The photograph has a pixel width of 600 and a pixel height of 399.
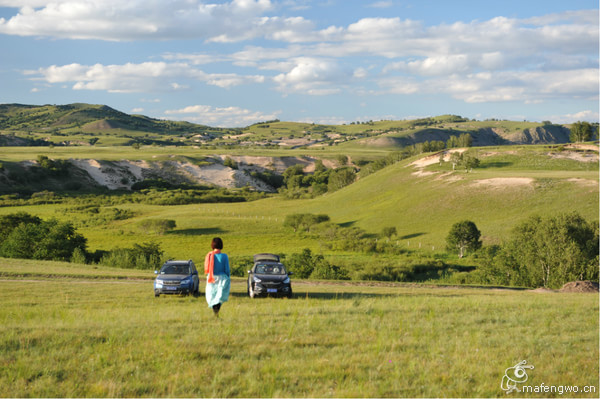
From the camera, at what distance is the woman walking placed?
1412cm

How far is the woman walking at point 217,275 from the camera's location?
14.1 metres

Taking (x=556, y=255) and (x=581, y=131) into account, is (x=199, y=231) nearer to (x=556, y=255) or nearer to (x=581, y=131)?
(x=556, y=255)

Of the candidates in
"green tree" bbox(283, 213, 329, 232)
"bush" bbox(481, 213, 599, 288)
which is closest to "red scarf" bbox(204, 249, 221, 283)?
"bush" bbox(481, 213, 599, 288)

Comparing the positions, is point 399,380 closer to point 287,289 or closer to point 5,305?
point 287,289

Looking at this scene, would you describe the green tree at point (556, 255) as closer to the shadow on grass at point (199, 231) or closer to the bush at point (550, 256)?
the bush at point (550, 256)

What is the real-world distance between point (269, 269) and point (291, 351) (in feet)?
40.2

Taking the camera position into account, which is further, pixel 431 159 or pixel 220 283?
pixel 431 159

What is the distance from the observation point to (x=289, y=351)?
1087 cm

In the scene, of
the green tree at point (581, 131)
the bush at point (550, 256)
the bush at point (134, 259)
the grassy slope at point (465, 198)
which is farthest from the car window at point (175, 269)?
the green tree at point (581, 131)

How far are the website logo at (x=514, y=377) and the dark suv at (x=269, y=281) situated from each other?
13.3m

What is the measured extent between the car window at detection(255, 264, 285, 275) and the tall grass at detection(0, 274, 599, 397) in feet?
21.3

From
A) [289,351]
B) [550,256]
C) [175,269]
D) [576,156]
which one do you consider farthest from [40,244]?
[576,156]

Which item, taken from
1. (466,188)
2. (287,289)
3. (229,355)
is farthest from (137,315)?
(466,188)

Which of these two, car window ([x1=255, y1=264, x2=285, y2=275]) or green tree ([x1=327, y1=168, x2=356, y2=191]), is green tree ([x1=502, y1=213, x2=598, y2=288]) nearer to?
car window ([x1=255, y1=264, x2=285, y2=275])
